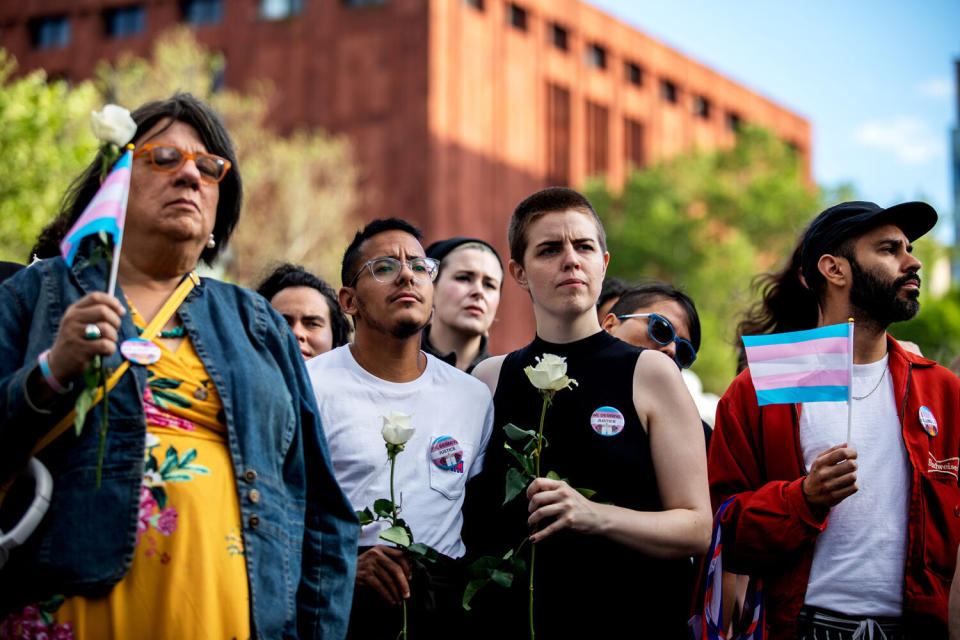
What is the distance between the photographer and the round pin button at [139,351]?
265 cm

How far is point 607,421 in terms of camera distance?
11.8ft

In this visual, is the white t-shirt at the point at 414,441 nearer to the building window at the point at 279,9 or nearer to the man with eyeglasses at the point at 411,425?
the man with eyeglasses at the point at 411,425

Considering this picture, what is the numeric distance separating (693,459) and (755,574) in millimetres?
607

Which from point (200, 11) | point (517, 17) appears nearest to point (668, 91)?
point (517, 17)

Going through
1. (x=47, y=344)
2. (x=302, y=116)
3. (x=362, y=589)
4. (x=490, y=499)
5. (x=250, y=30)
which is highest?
(x=250, y=30)

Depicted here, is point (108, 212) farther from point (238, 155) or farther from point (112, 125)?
point (238, 155)

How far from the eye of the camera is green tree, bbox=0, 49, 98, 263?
1557cm

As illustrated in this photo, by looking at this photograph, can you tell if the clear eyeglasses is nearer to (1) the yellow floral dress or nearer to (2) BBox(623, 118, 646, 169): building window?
(1) the yellow floral dress

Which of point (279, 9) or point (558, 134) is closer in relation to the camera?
point (279, 9)

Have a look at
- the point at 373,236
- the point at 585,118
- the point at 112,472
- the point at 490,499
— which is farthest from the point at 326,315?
the point at 585,118

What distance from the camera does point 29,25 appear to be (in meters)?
43.0

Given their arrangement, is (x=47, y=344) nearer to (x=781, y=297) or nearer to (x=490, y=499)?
(x=490, y=499)

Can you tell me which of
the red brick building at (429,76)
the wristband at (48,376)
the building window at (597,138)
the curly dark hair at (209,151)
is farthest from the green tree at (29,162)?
the building window at (597,138)

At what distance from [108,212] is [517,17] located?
134ft
